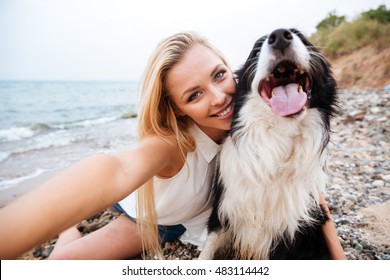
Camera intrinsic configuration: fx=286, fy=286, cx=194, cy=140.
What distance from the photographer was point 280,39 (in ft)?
4.24

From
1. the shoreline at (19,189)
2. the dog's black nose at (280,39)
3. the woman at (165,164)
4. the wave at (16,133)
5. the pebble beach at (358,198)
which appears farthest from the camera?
the wave at (16,133)

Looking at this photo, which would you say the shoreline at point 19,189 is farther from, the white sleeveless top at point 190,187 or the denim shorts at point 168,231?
the white sleeveless top at point 190,187

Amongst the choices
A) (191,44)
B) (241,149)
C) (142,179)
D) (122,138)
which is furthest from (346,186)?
A: (122,138)

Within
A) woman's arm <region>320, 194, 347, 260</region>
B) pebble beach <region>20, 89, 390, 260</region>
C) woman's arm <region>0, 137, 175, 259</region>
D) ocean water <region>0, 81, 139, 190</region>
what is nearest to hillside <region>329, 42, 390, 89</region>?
pebble beach <region>20, 89, 390, 260</region>

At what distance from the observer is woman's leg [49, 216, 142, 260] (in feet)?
6.49

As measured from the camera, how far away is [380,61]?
24.7 feet

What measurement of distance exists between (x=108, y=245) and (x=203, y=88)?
Answer: 4.23ft

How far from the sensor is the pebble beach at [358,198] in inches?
76.5

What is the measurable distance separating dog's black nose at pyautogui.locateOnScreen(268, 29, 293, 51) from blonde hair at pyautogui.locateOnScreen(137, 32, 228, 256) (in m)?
0.58

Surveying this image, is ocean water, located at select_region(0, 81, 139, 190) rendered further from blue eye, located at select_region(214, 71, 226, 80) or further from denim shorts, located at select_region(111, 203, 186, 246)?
denim shorts, located at select_region(111, 203, 186, 246)

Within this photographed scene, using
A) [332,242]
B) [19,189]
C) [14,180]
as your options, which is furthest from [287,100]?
[14,180]

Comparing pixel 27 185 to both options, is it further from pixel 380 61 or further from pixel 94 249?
pixel 380 61

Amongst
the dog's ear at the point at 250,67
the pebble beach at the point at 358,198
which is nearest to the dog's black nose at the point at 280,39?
the dog's ear at the point at 250,67
